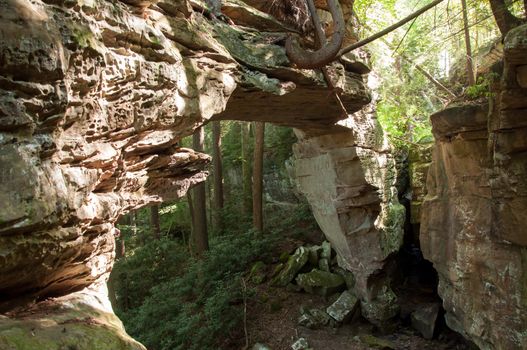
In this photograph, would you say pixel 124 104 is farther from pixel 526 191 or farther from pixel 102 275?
pixel 526 191

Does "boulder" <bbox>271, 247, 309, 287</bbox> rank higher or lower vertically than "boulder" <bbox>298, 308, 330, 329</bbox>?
higher

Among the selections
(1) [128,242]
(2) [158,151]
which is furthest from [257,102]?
(1) [128,242]

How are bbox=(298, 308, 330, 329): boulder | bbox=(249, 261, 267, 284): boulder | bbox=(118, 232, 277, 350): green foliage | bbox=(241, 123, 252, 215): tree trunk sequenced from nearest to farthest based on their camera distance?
bbox=(118, 232, 277, 350): green foliage, bbox=(298, 308, 330, 329): boulder, bbox=(249, 261, 267, 284): boulder, bbox=(241, 123, 252, 215): tree trunk

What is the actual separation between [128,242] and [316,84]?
35.0 ft

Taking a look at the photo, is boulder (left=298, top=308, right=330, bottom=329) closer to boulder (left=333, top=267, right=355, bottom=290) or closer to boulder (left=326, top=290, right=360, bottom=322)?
boulder (left=326, top=290, right=360, bottom=322)

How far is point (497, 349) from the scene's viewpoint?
6.96 m

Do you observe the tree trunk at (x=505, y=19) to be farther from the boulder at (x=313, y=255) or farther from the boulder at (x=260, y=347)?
the boulder at (x=260, y=347)

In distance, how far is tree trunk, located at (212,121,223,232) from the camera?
1304 centimetres

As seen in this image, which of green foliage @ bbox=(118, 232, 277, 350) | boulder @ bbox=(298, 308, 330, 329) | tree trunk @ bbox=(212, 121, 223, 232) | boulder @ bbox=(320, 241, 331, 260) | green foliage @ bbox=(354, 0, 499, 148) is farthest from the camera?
tree trunk @ bbox=(212, 121, 223, 232)

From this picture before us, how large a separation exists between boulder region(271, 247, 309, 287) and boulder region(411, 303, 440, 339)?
10.4ft

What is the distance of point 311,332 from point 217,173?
6315mm

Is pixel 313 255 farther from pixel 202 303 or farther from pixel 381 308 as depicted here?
pixel 202 303

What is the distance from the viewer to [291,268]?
35.3ft

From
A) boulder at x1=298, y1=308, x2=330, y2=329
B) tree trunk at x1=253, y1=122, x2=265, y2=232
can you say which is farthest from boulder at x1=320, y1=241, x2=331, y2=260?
tree trunk at x1=253, y1=122, x2=265, y2=232
